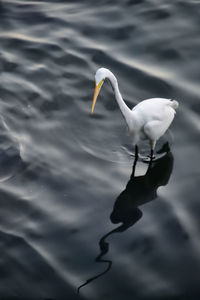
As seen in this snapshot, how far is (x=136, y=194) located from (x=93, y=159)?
101 centimetres

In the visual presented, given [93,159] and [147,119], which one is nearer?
[147,119]

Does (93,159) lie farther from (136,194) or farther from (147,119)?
(147,119)

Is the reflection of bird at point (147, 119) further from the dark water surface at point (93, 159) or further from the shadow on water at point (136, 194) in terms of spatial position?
the dark water surface at point (93, 159)

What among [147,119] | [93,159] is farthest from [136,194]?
[147,119]

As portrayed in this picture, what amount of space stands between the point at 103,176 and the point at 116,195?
0.46 meters

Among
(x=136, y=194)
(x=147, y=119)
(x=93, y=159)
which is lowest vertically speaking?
(x=136, y=194)

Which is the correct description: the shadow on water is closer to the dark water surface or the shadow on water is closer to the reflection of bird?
the dark water surface

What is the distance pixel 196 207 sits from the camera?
846 centimetres

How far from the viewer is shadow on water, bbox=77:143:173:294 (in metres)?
8.22

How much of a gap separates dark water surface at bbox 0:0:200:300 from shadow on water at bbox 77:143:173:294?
2cm

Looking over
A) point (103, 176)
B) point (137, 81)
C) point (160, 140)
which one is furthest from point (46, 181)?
point (137, 81)

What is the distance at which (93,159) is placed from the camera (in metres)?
9.53

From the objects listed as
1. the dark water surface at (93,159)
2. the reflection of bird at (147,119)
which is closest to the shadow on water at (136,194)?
the dark water surface at (93,159)

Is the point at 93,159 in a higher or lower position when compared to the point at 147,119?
lower
